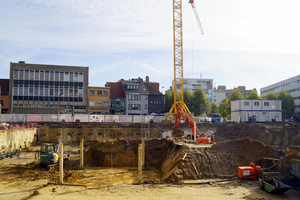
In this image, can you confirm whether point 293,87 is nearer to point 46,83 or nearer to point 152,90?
point 152,90

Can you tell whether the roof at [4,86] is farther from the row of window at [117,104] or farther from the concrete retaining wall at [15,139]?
the row of window at [117,104]

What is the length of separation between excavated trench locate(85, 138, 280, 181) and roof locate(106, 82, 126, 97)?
3625 centimetres

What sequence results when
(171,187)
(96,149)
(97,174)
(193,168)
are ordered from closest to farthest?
(171,187) → (193,168) → (97,174) → (96,149)

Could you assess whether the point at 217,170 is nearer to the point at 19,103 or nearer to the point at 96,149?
the point at 96,149

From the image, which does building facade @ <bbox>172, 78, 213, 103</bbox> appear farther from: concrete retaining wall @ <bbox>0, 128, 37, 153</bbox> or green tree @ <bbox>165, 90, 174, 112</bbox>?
concrete retaining wall @ <bbox>0, 128, 37, 153</bbox>

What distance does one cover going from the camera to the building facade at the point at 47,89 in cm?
4859

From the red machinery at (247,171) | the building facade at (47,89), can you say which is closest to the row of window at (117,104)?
the building facade at (47,89)

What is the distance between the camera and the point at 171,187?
15.2 m

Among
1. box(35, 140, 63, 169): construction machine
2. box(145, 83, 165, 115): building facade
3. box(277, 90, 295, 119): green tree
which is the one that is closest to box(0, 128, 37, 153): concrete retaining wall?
box(35, 140, 63, 169): construction machine

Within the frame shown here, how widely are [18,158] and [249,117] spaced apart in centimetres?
4329

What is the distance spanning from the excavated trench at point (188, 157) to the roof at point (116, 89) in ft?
119

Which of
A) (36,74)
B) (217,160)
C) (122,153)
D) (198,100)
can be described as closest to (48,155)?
(122,153)

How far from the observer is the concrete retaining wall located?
26328mm

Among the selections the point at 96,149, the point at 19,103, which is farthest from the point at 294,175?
the point at 19,103
